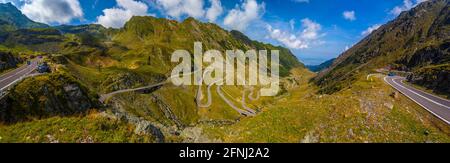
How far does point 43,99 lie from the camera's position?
160 ft

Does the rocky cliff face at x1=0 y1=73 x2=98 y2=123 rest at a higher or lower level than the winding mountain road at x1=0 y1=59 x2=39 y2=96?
lower

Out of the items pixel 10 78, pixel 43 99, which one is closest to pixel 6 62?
pixel 10 78

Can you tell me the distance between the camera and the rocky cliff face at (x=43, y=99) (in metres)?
39.3

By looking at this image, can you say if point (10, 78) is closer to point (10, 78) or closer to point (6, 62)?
point (10, 78)

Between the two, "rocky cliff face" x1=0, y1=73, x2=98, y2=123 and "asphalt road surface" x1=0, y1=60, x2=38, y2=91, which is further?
"asphalt road surface" x1=0, y1=60, x2=38, y2=91

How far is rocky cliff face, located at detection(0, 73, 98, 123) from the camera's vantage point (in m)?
39.3

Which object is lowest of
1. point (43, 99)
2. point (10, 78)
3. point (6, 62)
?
point (43, 99)

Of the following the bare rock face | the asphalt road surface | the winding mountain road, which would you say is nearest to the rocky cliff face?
the winding mountain road

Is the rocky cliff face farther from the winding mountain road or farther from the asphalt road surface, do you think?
the asphalt road surface

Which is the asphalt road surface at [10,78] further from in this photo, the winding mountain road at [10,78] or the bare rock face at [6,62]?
the bare rock face at [6,62]

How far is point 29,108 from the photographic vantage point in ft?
140
